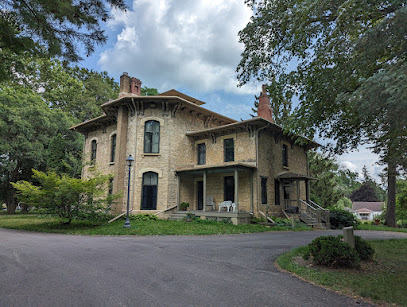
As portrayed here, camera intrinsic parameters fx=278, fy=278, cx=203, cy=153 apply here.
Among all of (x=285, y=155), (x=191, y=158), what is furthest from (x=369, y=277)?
(x=285, y=155)

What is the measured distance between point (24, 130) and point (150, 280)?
84.1 feet

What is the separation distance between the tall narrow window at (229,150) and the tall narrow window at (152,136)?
15.3ft

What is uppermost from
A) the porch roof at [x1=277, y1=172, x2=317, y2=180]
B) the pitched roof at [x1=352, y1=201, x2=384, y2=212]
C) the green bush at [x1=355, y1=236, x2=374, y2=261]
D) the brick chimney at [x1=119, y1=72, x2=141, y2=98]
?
the brick chimney at [x1=119, y1=72, x2=141, y2=98]

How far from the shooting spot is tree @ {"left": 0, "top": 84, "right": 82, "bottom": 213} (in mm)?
24781

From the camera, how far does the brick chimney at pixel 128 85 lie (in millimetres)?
20844

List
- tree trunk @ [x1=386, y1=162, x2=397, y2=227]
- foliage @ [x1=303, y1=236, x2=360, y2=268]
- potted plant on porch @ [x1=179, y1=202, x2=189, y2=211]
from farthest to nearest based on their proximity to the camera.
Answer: tree trunk @ [x1=386, y1=162, x2=397, y2=227] < potted plant on porch @ [x1=179, y1=202, x2=189, y2=211] < foliage @ [x1=303, y1=236, x2=360, y2=268]

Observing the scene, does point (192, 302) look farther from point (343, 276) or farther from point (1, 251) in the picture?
point (1, 251)

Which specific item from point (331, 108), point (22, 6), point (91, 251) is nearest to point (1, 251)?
point (91, 251)

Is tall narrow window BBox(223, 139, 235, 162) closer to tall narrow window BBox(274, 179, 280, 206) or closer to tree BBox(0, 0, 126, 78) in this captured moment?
tall narrow window BBox(274, 179, 280, 206)

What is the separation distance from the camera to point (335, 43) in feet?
20.4

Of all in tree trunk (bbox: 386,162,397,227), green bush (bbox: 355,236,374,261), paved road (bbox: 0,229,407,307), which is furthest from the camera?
tree trunk (bbox: 386,162,397,227)

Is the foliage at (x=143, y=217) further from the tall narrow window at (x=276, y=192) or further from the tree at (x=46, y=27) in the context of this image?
the tree at (x=46, y=27)

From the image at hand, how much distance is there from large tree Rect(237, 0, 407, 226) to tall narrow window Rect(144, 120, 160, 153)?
11.8 m

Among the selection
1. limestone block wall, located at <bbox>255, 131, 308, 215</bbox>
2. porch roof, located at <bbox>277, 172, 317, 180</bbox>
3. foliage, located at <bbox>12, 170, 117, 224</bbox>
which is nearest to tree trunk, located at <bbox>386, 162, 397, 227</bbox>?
porch roof, located at <bbox>277, 172, 317, 180</bbox>
